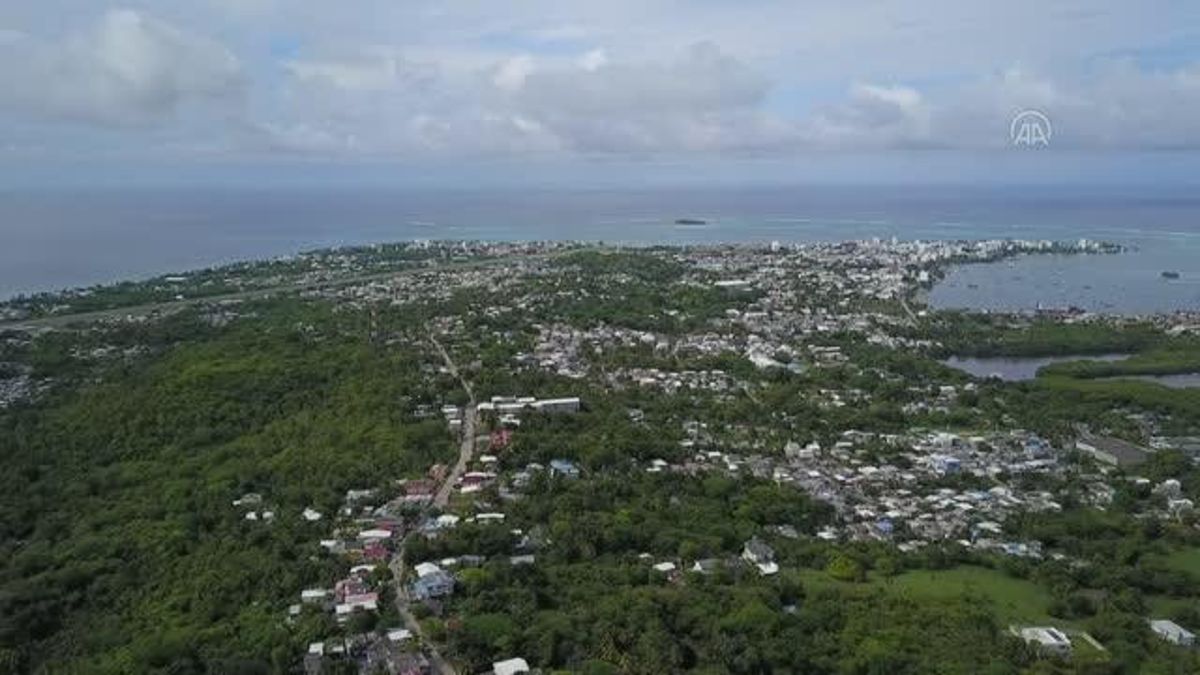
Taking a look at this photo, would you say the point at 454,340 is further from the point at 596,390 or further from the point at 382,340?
the point at 596,390

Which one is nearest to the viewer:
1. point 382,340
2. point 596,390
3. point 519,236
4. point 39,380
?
point 596,390

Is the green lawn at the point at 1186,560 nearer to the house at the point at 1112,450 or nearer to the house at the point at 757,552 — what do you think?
the house at the point at 1112,450

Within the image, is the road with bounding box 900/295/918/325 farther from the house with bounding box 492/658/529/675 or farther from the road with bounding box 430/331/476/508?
the house with bounding box 492/658/529/675

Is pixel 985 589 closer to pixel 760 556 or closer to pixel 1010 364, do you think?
pixel 760 556

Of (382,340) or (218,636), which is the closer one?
(218,636)

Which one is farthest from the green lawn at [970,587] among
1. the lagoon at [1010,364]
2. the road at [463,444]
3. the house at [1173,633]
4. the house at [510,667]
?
the lagoon at [1010,364]

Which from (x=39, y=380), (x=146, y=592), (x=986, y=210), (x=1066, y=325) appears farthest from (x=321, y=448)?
(x=986, y=210)

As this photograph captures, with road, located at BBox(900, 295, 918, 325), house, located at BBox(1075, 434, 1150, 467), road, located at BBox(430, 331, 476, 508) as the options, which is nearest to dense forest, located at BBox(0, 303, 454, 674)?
road, located at BBox(430, 331, 476, 508)

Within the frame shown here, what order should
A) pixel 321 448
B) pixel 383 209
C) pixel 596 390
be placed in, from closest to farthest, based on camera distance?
pixel 321 448, pixel 596 390, pixel 383 209
